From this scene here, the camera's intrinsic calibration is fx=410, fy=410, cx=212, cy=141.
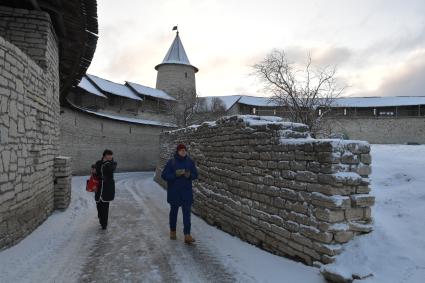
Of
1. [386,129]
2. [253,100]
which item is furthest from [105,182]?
[386,129]

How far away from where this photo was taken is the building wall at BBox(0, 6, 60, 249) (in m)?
5.43

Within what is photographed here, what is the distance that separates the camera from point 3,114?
5.32m

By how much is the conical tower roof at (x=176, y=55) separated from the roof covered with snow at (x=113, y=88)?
30.2 feet

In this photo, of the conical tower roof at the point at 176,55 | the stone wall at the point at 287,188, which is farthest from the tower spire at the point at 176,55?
the stone wall at the point at 287,188

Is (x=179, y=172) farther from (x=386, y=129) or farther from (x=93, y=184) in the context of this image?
(x=386, y=129)

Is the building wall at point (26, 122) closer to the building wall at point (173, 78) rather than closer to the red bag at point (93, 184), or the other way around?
the red bag at point (93, 184)

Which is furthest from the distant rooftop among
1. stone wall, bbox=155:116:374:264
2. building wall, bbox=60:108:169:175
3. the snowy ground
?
the snowy ground

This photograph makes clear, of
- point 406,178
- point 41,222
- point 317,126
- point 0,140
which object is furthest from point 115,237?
point 317,126

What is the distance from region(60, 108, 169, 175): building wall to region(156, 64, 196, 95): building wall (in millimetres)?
11466

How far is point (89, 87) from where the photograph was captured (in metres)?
32.7

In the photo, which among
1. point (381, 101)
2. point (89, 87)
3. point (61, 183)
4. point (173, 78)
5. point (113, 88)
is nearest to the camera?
point (61, 183)

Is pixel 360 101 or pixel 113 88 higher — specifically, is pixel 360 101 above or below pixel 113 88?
below

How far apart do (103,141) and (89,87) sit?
5.88 meters

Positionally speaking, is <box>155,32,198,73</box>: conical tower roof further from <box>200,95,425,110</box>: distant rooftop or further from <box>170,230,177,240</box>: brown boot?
<box>170,230,177,240</box>: brown boot
